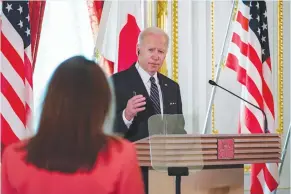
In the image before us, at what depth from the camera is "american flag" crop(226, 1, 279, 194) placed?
5266 mm

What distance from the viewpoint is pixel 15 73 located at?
443 cm

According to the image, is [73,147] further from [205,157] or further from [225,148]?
[225,148]

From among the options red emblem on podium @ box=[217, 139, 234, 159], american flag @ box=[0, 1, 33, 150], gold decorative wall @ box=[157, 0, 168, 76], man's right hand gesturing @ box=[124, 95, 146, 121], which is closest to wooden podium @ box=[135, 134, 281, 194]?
red emblem on podium @ box=[217, 139, 234, 159]

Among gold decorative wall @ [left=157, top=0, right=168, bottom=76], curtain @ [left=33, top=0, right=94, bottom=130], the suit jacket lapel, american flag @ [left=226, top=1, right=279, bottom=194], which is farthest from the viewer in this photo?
gold decorative wall @ [left=157, top=0, right=168, bottom=76]

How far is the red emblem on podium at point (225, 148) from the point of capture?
298 centimetres

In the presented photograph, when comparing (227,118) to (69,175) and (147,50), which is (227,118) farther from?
(69,175)

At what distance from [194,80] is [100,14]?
1288mm

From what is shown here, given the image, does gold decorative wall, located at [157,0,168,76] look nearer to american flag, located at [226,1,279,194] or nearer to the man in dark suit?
american flag, located at [226,1,279,194]

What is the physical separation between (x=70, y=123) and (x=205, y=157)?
4.93 feet

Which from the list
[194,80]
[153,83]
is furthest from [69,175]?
[194,80]

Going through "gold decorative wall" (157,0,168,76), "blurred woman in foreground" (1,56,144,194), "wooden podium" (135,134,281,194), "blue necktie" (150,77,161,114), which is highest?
"gold decorative wall" (157,0,168,76)

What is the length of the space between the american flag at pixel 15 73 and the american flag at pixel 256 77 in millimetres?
2082

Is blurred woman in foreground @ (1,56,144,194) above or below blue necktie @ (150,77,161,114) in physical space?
above

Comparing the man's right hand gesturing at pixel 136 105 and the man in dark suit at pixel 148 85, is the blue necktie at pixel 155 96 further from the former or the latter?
the man's right hand gesturing at pixel 136 105
